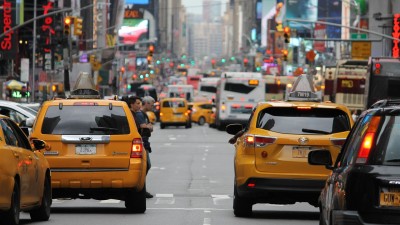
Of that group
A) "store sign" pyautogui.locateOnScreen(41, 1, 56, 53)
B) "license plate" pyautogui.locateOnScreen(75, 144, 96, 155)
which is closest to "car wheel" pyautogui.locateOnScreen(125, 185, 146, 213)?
"license plate" pyautogui.locateOnScreen(75, 144, 96, 155)

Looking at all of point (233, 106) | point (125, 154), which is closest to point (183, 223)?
point (125, 154)

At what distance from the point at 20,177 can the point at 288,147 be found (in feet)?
12.8

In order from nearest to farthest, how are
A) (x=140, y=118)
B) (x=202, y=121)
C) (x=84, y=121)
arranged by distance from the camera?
(x=84, y=121) < (x=140, y=118) < (x=202, y=121)

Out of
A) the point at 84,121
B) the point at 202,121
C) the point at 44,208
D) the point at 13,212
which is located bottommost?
the point at 202,121

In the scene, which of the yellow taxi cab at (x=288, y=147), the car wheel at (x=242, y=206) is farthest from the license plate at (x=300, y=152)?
the car wheel at (x=242, y=206)

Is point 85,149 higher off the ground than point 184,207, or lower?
higher

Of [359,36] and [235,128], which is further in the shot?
[359,36]

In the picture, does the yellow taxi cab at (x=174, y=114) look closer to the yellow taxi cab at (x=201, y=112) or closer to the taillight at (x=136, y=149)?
the yellow taxi cab at (x=201, y=112)

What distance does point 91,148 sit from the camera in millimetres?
17031

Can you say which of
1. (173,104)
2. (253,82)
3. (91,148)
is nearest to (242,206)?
(91,148)

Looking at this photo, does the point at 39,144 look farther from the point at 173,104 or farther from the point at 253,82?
the point at 173,104

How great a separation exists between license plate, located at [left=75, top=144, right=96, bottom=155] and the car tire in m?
3.00

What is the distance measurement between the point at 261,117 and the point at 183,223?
6.05ft

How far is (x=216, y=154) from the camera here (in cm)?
4028
